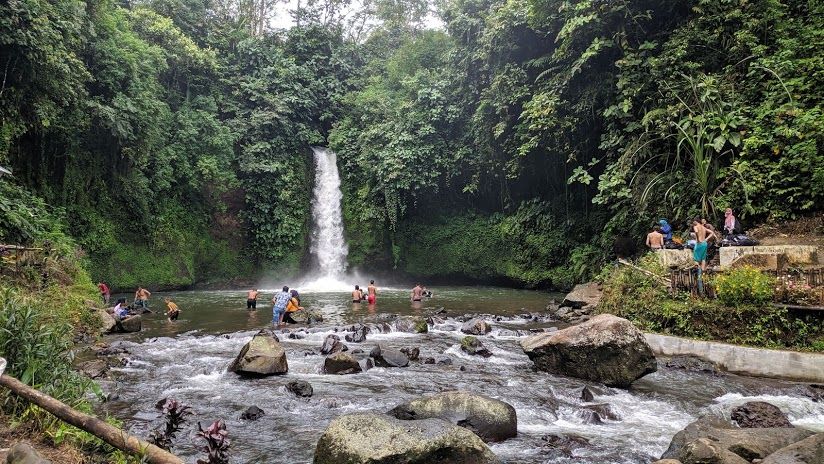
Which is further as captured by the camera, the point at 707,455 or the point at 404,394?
the point at 404,394

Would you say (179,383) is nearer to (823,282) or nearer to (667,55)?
(823,282)

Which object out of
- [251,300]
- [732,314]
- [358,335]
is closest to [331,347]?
[358,335]

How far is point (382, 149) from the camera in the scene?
26.7 metres

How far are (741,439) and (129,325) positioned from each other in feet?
43.6

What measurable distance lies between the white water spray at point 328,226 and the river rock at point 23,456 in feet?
71.9

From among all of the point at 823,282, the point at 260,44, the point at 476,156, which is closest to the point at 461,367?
the point at 823,282

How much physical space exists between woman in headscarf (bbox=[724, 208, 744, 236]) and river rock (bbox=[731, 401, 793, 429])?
Answer: 7265mm

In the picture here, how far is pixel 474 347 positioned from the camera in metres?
11.3

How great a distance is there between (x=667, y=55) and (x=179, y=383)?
16.4 metres

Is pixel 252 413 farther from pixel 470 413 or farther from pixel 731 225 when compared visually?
pixel 731 225

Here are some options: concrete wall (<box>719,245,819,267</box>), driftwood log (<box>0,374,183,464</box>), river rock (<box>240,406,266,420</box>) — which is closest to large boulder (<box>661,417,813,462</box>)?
driftwood log (<box>0,374,183,464</box>)

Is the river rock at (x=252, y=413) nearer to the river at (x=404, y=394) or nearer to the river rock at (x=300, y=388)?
the river at (x=404, y=394)

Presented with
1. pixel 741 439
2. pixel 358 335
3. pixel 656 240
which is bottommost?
pixel 358 335

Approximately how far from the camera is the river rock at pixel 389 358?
10.0 m
